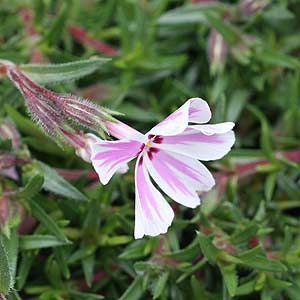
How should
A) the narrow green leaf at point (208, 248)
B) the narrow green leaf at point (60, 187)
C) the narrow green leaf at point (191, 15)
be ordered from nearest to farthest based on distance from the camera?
the narrow green leaf at point (208, 248), the narrow green leaf at point (60, 187), the narrow green leaf at point (191, 15)

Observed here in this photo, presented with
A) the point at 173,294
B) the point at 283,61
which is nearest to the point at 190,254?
the point at 173,294

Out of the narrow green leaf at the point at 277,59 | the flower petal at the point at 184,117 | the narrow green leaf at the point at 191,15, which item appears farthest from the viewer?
the narrow green leaf at the point at 191,15

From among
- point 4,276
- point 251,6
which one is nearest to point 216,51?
point 251,6

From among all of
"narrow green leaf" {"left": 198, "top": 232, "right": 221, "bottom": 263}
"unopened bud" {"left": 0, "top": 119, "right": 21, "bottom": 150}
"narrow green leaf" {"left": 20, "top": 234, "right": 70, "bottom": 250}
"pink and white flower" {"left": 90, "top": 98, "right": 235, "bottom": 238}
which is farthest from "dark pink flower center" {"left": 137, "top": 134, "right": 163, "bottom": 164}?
"unopened bud" {"left": 0, "top": 119, "right": 21, "bottom": 150}

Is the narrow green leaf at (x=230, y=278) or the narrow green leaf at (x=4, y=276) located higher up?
the narrow green leaf at (x=4, y=276)

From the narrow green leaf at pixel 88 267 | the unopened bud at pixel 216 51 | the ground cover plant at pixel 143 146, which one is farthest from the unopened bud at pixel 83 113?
the unopened bud at pixel 216 51

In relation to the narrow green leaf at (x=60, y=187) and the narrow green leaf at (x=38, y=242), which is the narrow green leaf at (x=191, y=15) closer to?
the narrow green leaf at (x=60, y=187)
